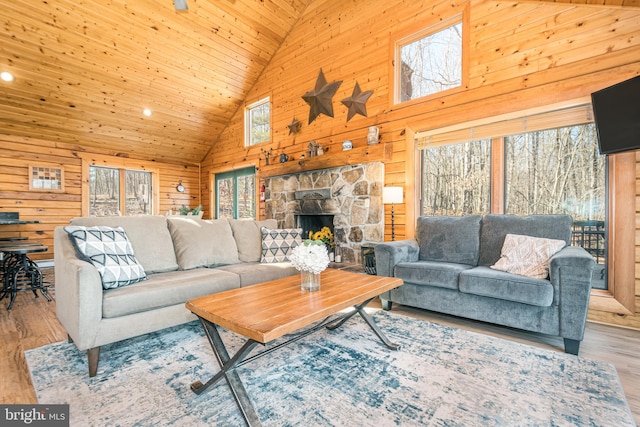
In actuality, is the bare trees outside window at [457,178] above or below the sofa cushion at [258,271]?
above

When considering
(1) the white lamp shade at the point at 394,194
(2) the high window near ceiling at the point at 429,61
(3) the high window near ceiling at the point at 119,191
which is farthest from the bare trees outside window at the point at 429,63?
(3) the high window near ceiling at the point at 119,191

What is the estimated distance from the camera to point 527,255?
2420 mm

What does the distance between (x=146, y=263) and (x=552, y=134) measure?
401cm

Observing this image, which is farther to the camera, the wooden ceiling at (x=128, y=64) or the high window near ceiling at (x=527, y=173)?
the wooden ceiling at (x=128, y=64)

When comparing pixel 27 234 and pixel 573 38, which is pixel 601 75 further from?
pixel 27 234

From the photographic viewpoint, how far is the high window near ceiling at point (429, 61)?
3545mm

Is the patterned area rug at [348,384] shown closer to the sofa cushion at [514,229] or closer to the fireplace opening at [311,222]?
the sofa cushion at [514,229]

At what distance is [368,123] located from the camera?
4242 millimetres

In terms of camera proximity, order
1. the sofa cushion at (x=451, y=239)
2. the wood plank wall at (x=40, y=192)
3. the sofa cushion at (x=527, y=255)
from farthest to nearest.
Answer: the wood plank wall at (x=40, y=192) < the sofa cushion at (x=451, y=239) < the sofa cushion at (x=527, y=255)

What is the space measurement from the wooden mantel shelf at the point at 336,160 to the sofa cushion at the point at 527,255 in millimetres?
1866

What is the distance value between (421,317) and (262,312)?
178 cm

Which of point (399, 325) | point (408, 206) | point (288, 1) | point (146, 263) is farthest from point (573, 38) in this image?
point (146, 263)

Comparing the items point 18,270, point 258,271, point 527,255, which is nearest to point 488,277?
point 527,255

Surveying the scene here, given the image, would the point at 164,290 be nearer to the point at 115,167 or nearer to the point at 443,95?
the point at 443,95
